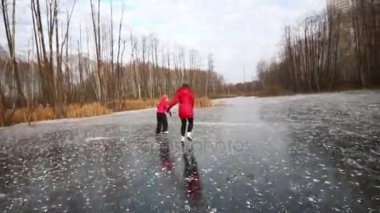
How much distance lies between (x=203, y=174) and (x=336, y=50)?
206 ft

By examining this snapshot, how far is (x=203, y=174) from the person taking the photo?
283 inches

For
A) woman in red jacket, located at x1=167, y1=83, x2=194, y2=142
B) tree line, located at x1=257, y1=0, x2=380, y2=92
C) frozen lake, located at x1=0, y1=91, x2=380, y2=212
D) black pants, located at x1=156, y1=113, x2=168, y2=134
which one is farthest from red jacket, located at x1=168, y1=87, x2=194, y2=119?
tree line, located at x1=257, y1=0, x2=380, y2=92

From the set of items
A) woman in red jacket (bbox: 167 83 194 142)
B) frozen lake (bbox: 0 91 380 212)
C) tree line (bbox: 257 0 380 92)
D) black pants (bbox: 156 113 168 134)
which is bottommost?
frozen lake (bbox: 0 91 380 212)

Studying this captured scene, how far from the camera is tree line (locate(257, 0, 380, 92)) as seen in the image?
57.0 m

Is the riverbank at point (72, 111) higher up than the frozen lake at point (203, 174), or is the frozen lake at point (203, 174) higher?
the riverbank at point (72, 111)

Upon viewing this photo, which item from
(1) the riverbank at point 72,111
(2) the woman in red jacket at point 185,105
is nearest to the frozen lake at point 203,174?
(2) the woman in red jacket at point 185,105

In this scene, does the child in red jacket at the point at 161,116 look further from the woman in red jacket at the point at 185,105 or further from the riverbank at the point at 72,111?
the riverbank at the point at 72,111

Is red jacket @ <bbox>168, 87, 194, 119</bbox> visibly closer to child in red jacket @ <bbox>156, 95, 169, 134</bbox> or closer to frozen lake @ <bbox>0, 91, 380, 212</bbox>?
frozen lake @ <bbox>0, 91, 380, 212</bbox>

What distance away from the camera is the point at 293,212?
4867 mm

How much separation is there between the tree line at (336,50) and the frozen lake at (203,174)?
49.9 m

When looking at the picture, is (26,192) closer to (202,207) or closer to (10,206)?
(10,206)

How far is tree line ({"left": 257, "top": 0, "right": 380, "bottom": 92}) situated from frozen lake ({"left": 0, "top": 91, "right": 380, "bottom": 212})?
49929 mm

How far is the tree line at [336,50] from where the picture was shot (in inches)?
2244

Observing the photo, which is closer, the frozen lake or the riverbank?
the frozen lake
